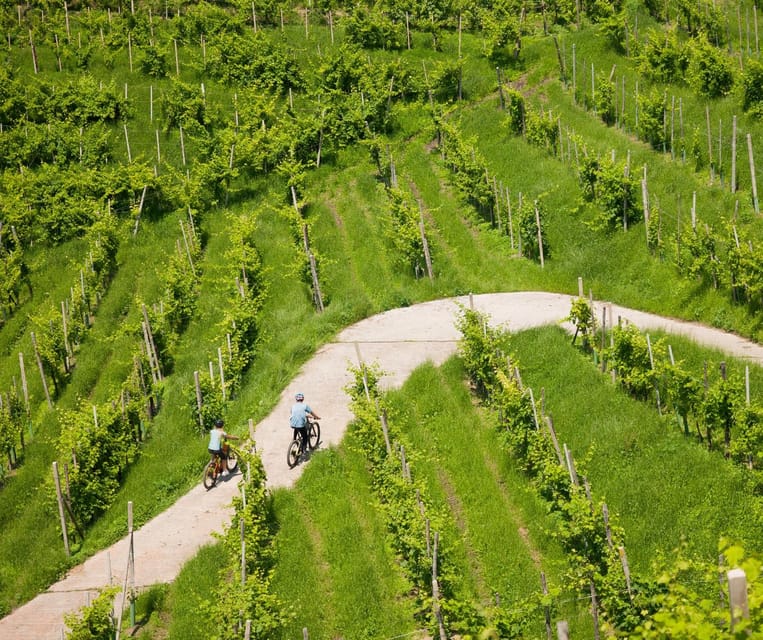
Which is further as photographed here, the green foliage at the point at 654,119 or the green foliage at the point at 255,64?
the green foliage at the point at 255,64

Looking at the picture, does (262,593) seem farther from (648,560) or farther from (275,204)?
(275,204)

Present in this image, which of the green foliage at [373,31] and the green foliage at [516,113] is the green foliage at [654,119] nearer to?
the green foliage at [516,113]

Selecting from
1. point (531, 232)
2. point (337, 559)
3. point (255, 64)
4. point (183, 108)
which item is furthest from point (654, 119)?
point (337, 559)

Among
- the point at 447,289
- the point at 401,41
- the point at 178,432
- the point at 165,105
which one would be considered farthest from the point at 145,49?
the point at 178,432

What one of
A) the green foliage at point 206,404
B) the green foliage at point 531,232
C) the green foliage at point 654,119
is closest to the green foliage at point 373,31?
the green foliage at point 654,119

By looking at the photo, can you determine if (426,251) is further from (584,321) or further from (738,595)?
(738,595)

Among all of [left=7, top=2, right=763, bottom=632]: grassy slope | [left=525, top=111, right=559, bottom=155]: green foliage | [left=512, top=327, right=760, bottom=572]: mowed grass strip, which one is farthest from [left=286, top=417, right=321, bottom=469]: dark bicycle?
[left=525, top=111, right=559, bottom=155]: green foliage
